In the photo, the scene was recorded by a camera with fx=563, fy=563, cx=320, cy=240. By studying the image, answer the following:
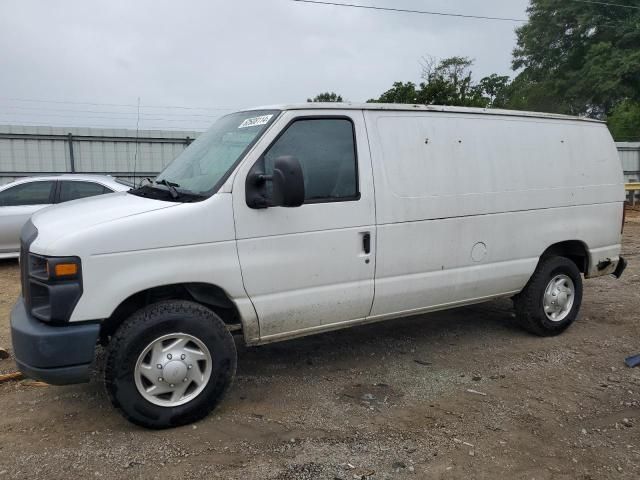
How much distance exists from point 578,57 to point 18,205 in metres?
35.3

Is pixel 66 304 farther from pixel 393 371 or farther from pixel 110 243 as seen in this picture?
pixel 393 371

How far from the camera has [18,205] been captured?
29.6 feet

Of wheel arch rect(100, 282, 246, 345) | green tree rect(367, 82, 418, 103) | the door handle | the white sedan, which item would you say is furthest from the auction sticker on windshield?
green tree rect(367, 82, 418, 103)

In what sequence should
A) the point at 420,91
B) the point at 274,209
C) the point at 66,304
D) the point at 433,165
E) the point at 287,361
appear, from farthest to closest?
1. the point at 420,91
2. the point at 287,361
3. the point at 433,165
4. the point at 274,209
5. the point at 66,304

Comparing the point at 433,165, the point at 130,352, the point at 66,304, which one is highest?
the point at 433,165

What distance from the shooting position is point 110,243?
3348mm

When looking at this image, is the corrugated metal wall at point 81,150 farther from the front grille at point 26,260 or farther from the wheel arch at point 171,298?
the wheel arch at point 171,298

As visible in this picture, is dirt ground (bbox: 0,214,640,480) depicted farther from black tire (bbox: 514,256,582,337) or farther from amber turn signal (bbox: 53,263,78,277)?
amber turn signal (bbox: 53,263,78,277)

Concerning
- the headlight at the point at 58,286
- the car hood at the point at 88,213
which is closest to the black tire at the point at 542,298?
the car hood at the point at 88,213

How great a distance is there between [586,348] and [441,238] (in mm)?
1905

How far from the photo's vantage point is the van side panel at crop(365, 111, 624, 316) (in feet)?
14.3

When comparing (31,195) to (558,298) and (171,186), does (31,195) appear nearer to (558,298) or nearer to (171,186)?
(171,186)

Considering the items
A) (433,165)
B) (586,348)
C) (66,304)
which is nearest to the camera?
(66,304)

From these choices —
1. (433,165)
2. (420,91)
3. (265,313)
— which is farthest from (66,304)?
(420,91)
